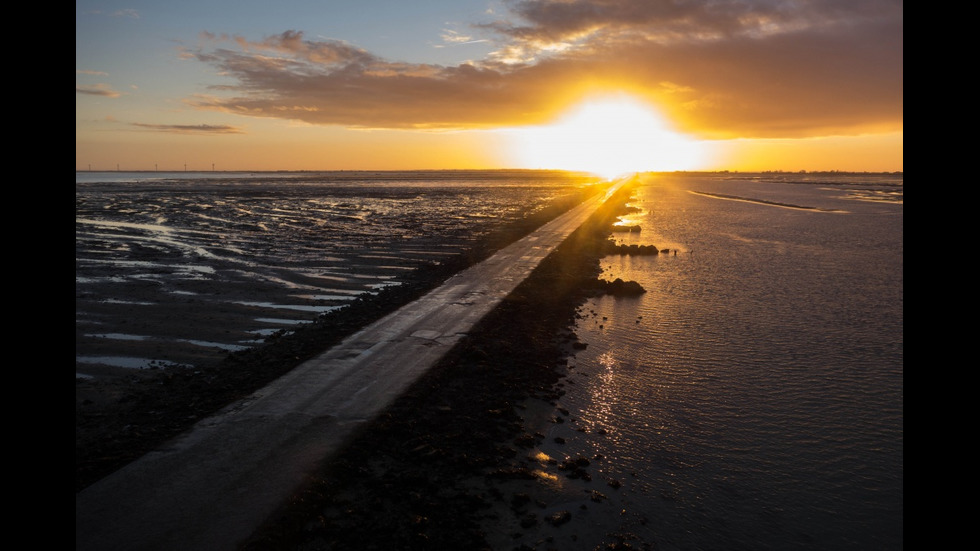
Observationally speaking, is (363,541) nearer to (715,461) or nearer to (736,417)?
(715,461)

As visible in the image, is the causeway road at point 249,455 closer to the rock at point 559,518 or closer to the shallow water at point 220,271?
the rock at point 559,518

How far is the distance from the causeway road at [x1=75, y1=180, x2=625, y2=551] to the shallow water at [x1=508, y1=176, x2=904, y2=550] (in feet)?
7.45

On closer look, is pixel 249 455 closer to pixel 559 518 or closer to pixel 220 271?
pixel 559 518

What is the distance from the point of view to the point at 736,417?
7629mm

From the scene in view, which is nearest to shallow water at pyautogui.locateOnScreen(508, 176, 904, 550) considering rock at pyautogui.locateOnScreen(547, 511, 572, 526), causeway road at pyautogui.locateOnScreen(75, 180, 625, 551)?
rock at pyautogui.locateOnScreen(547, 511, 572, 526)

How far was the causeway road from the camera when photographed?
4.73m

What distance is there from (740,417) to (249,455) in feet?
19.2

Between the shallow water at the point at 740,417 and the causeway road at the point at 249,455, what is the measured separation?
227 centimetres

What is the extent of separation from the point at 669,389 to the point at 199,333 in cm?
862

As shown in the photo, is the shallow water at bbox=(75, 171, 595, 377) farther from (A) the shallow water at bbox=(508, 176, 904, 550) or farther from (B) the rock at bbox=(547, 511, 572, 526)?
(A) the shallow water at bbox=(508, 176, 904, 550)

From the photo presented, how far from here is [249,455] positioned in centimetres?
592

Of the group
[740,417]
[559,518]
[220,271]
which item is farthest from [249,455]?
[220,271]
